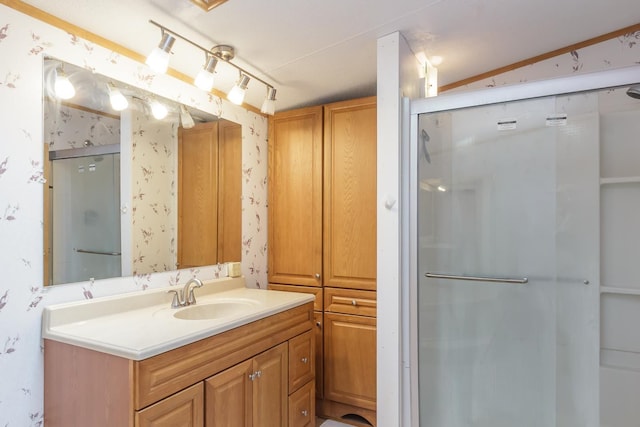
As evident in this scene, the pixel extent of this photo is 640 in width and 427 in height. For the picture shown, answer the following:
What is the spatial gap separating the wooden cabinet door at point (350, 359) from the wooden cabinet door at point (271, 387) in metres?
0.53

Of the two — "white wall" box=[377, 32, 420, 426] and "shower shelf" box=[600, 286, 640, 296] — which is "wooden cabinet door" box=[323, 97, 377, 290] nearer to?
"white wall" box=[377, 32, 420, 426]

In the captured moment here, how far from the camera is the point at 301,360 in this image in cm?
193

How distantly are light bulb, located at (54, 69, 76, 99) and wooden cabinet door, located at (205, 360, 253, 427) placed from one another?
1307 millimetres

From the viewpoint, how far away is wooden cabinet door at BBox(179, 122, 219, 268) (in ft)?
6.68

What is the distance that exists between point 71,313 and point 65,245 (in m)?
0.28

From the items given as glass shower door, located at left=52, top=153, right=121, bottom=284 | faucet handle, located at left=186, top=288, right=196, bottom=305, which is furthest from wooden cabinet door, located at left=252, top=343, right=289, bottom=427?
glass shower door, located at left=52, top=153, right=121, bottom=284

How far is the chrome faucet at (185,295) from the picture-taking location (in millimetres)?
1761

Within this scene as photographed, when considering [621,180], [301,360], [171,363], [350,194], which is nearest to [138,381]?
[171,363]

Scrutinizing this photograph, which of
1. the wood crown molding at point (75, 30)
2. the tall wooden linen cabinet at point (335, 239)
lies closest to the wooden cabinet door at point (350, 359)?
the tall wooden linen cabinet at point (335, 239)

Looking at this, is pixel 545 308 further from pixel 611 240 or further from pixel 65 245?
pixel 65 245

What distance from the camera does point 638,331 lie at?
1454mm

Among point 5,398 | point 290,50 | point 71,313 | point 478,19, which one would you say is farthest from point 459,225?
point 5,398

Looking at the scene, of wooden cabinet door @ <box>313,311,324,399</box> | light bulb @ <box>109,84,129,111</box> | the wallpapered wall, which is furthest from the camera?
wooden cabinet door @ <box>313,311,324,399</box>

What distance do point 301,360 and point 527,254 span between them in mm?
1230
